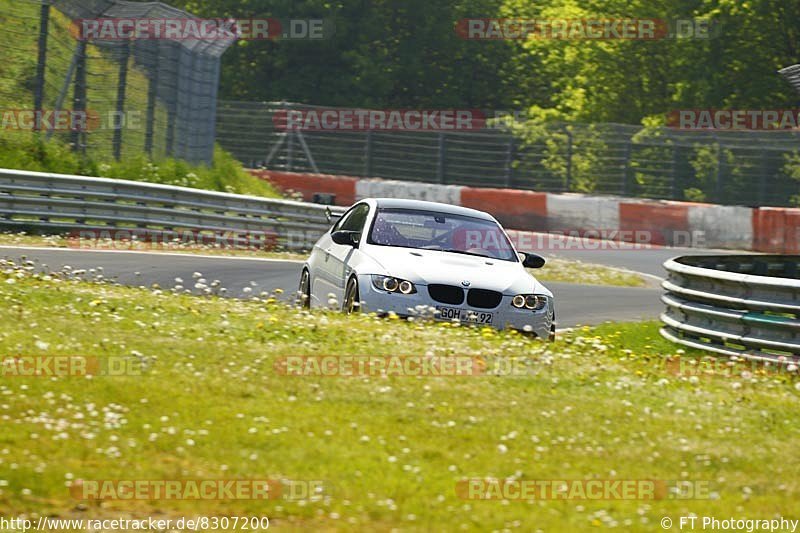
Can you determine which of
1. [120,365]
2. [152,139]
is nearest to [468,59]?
[152,139]

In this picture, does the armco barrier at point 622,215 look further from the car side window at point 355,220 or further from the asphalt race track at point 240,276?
the car side window at point 355,220

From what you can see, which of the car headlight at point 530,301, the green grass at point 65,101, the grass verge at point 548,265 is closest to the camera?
the car headlight at point 530,301

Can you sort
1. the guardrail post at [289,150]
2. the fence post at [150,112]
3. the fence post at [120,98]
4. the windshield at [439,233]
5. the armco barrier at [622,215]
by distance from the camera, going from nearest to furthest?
the windshield at [439,233], the fence post at [120,98], the fence post at [150,112], the armco barrier at [622,215], the guardrail post at [289,150]

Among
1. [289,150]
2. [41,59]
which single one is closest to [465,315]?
[41,59]

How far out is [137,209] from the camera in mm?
23188

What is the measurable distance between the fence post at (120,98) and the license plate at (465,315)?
15852 mm

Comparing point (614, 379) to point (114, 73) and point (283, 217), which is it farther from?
point (114, 73)

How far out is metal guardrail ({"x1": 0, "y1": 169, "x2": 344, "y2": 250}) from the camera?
22109 mm

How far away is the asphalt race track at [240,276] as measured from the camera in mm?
17656

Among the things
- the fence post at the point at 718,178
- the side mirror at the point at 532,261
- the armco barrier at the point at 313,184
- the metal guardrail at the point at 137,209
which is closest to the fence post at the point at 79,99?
the metal guardrail at the point at 137,209

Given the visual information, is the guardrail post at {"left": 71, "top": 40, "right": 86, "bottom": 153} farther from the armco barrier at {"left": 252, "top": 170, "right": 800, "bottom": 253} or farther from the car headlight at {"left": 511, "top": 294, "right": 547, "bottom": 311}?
the car headlight at {"left": 511, "top": 294, "right": 547, "bottom": 311}

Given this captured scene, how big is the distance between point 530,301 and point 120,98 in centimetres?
1613

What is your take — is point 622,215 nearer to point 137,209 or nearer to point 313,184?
point 313,184

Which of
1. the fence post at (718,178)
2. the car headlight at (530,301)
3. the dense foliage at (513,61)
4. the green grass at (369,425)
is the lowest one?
the green grass at (369,425)
